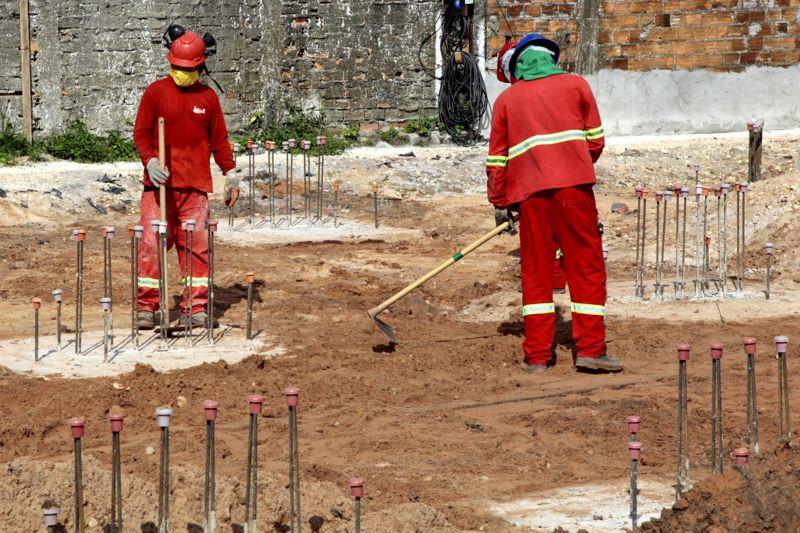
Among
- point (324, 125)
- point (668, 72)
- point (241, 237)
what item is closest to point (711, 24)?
point (668, 72)

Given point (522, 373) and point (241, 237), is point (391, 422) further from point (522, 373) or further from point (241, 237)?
point (241, 237)

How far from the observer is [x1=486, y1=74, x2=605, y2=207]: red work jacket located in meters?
8.05

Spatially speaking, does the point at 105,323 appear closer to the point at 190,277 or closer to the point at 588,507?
the point at 190,277

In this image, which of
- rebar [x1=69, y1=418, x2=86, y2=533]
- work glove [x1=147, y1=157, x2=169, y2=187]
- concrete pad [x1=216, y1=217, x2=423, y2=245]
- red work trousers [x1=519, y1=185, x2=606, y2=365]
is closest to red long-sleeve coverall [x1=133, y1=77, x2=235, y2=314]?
work glove [x1=147, y1=157, x2=169, y2=187]

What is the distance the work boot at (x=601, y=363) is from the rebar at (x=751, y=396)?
59.8 inches

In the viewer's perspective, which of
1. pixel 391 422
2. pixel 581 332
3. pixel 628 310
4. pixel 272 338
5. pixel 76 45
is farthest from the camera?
pixel 76 45

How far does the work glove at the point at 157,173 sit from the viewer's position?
8.79m

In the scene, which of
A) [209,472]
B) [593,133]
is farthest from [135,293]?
[209,472]

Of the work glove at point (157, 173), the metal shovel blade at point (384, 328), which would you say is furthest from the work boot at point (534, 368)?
the work glove at point (157, 173)

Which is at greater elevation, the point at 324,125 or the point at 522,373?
the point at 324,125

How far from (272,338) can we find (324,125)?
9519 mm

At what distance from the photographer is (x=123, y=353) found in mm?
8484

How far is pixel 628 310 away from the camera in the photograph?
9.80m

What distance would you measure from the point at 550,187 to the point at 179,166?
8.69 ft
